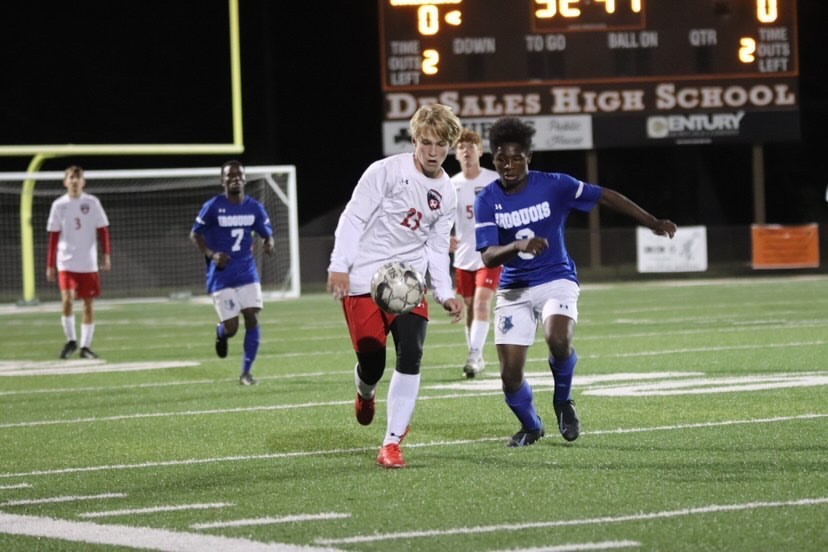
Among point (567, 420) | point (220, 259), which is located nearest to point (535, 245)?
point (567, 420)

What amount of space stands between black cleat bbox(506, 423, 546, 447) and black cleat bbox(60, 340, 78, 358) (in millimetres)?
8442

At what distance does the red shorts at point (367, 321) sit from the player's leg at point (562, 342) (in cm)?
68

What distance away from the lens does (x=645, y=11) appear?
2736cm

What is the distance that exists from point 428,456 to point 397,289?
0.88 metres

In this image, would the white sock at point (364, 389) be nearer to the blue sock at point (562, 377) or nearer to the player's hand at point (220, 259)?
the blue sock at point (562, 377)

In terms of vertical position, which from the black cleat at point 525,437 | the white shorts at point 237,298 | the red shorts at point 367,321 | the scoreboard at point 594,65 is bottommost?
the black cleat at point 525,437

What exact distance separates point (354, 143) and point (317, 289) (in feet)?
55.1

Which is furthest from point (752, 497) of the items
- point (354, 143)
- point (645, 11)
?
point (354, 143)

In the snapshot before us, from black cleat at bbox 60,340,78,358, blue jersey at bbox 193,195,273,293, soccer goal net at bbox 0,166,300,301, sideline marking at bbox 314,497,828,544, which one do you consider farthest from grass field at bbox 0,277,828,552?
soccer goal net at bbox 0,166,300,301

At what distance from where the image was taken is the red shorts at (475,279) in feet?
42.0

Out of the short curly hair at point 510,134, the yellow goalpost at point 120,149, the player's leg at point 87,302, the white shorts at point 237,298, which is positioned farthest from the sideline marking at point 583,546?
the yellow goalpost at point 120,149

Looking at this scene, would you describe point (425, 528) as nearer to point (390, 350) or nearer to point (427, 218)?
point (427, 218)

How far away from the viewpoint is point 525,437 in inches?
321

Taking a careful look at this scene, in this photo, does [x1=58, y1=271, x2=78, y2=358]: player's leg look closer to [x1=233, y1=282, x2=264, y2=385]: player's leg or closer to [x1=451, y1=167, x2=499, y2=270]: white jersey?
[x1=233, y1=282, x2=264, y2=385]: player's leg
